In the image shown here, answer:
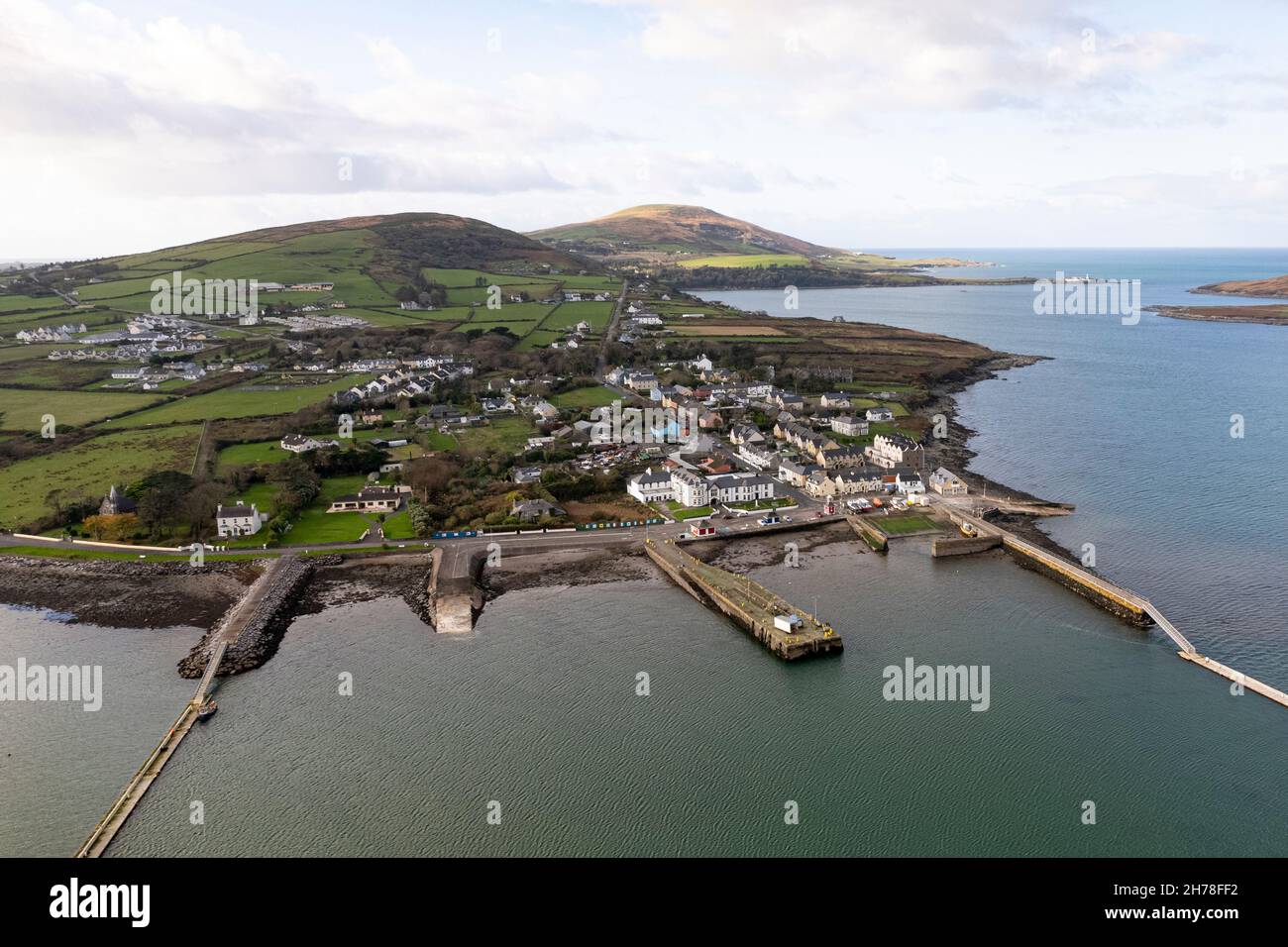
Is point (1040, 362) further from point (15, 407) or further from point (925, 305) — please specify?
point (15, 407)

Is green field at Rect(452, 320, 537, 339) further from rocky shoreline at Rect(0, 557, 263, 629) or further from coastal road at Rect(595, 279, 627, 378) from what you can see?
rocky shoreline at Rect(0, 557, 263, 629)

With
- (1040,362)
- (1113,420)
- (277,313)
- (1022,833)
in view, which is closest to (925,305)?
(1040,362)

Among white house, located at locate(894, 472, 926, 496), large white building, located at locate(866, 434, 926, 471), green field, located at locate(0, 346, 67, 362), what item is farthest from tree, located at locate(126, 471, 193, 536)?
green field, located at locate(0, 346, 67, 362)

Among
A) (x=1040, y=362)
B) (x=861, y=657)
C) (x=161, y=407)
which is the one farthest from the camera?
(x=1040, y=362)

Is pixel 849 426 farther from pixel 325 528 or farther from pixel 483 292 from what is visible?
pixel 483 292

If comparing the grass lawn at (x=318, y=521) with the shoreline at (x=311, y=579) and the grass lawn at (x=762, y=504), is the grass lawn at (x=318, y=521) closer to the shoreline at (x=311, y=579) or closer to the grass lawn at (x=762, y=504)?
the shoreline at (x=311, y=579)

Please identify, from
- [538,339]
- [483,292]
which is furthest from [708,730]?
[483,292]
